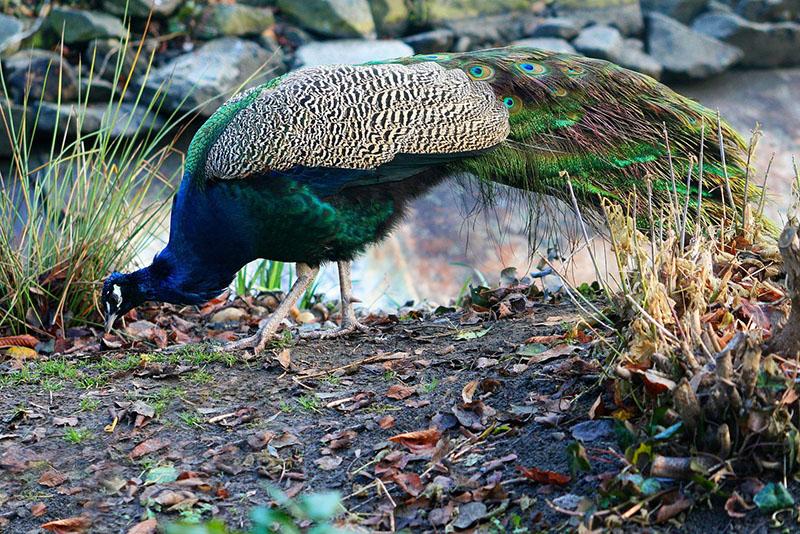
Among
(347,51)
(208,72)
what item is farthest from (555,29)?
(208,72)

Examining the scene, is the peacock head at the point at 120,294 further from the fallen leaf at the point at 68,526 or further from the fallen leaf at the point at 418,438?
the fallen leaf at the point at 418,438

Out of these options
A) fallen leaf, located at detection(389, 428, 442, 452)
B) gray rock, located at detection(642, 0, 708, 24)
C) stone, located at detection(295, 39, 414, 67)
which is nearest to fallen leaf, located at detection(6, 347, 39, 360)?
fallen leaf, located at detection(389, 428, 442, 452)

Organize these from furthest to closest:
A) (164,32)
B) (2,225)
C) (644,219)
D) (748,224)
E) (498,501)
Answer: (164,32), (2,225), (644,219), (748,224), (498,501)

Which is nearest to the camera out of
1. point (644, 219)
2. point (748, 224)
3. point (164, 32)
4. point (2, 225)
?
point (748, 224)

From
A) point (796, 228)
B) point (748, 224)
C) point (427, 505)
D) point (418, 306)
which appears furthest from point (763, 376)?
point (418, 306)

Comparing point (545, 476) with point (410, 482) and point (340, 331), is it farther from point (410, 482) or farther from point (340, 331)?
point (340, 331)

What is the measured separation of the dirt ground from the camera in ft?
8.32

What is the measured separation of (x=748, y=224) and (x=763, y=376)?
1266mm

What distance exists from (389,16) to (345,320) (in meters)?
3.41

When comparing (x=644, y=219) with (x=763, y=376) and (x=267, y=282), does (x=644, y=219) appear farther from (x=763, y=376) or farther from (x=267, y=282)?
(x=267, y=282)

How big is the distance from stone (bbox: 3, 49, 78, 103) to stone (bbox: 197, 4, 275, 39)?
0.95 m

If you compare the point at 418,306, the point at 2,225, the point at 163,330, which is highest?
the point at 2,225

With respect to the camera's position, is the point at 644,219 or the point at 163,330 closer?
the point at 644,219

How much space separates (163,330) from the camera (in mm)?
4656
